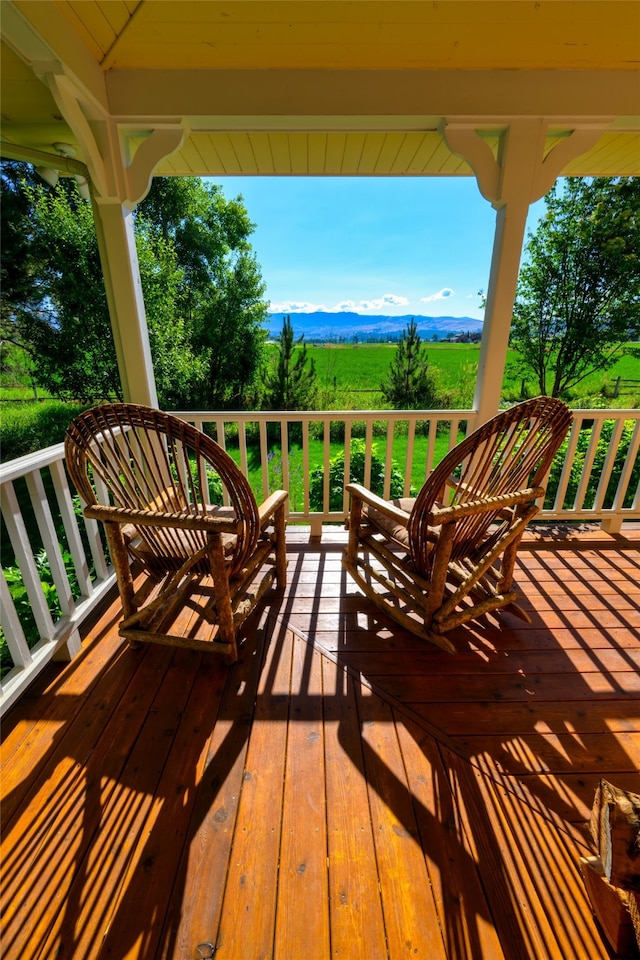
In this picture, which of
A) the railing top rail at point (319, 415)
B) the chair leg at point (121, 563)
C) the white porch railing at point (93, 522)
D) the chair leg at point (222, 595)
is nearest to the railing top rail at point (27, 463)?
the white porch railing at point (93, 522)

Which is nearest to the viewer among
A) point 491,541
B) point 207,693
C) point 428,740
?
point 428,740

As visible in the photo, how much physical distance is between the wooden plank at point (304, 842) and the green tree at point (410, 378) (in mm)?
7003

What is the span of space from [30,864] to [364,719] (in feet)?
3.42

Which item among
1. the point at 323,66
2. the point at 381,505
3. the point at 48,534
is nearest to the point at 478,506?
the point at 381,505

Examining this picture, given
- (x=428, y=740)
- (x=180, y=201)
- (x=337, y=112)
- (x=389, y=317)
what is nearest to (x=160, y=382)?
(x=180, y=201)

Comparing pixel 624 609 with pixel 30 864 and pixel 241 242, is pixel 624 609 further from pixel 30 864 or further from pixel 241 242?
pixel 241 242

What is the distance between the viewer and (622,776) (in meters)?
1.29

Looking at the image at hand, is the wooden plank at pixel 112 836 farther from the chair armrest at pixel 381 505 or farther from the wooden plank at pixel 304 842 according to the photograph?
the chair armrest at pixel 381 505

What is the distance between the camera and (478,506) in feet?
5.30

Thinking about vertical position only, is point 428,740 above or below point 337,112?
below

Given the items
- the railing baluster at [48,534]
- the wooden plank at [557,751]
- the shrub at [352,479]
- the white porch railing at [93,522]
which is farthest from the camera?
the shrub at [352,479]

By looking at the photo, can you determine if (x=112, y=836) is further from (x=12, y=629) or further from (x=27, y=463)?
(x=27, y=463)

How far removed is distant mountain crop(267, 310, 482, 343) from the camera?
23.8 ft

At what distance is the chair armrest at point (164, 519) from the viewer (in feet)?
4.90
